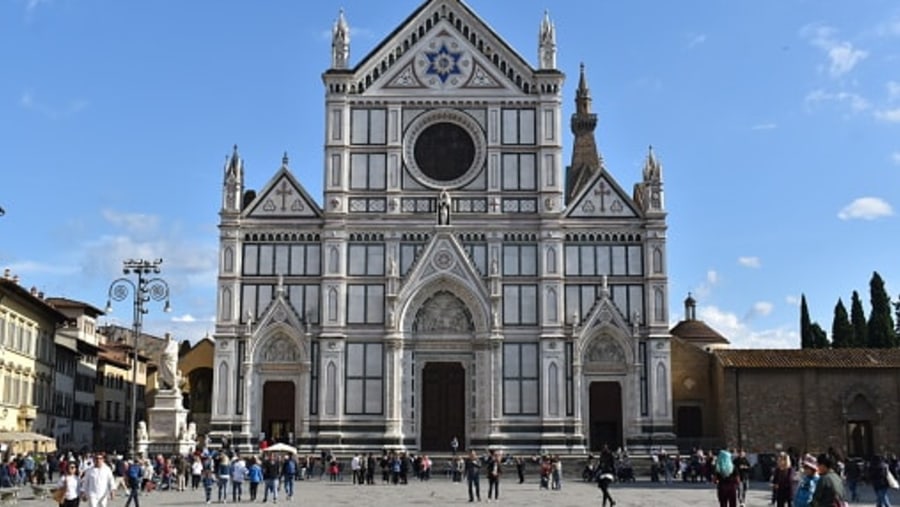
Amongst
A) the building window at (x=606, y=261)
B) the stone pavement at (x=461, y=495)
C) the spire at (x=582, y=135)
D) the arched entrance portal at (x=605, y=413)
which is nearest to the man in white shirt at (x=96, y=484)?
the stone pavement at (x=461, y=495)

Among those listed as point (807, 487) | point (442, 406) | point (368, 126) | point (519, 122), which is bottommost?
point (807, 487)

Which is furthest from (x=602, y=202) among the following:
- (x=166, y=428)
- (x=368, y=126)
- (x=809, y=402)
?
(x=166, y=428)

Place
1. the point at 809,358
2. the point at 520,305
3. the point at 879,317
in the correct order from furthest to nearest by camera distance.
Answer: the point at 879,317 → the point at 520,305 → the point at 809,358

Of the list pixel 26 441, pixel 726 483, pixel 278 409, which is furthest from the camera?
pixel 278 409

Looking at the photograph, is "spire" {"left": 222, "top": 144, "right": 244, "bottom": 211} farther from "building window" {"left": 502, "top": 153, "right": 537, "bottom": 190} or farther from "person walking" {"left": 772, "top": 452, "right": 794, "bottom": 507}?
"person walking" {"left": 772, "top": 452, "right": 794, "bottom": 507}

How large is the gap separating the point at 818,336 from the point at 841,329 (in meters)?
2.22

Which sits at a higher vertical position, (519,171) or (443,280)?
(519,171)

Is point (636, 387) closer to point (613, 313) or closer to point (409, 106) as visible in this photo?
point (613, 313)

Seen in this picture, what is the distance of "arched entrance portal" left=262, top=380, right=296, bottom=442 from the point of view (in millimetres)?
50188

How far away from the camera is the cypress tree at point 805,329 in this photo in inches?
2558

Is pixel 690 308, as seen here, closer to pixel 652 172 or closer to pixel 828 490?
pixel 652 172

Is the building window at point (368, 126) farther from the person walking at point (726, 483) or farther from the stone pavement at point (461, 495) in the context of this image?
the person walking at point (726, 483)

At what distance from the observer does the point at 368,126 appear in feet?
170

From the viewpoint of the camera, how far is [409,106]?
52.0 meters
